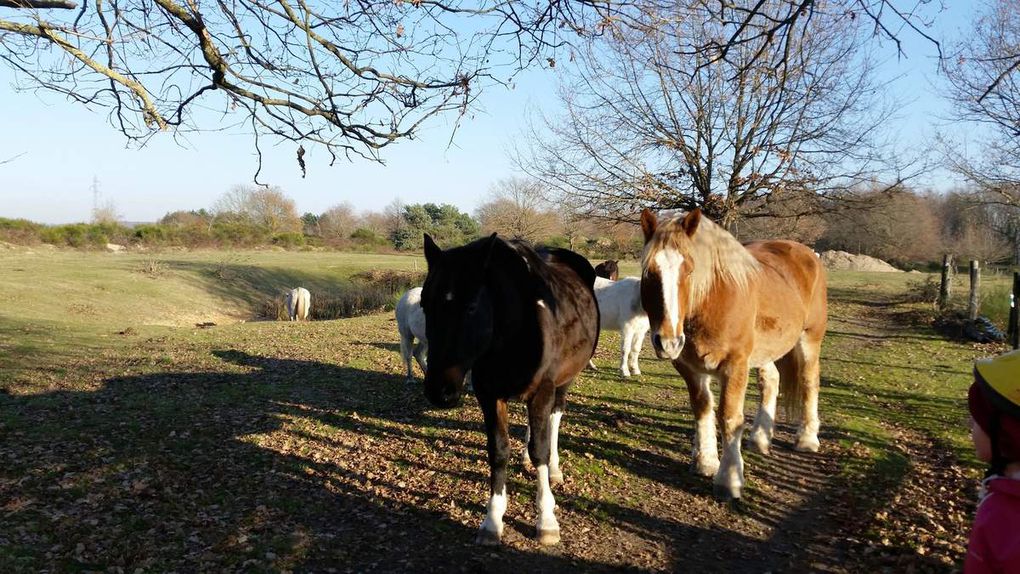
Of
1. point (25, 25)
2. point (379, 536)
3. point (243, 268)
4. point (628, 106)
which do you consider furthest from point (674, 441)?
point (243, 268)

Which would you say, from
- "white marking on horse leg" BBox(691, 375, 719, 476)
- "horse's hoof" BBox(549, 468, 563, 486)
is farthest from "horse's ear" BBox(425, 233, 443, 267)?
"white marking on horse leg" BBox(691, 375, 719, 476)

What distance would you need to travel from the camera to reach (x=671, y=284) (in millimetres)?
4488

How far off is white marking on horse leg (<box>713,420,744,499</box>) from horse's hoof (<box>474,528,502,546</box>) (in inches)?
81.3

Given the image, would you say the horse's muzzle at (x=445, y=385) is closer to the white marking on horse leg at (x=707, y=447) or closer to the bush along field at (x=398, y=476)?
the bush along field at (x=398, y=476)

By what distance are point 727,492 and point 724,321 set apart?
1.45 m

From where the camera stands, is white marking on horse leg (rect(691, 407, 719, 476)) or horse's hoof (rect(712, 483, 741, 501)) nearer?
horse's hoof (rect(712, 483, 741, 501))

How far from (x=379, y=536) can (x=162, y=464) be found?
2.44 metres

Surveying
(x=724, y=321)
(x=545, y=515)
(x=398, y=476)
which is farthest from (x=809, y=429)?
(x=398, y=476)

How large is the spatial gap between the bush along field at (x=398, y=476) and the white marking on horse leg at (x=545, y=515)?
0.35 feet

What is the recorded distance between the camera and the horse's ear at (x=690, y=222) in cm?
466

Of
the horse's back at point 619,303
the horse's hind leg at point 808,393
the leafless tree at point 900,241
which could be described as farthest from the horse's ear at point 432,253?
the leafless tree at point 900,241

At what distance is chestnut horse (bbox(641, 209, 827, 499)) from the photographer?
4.55m

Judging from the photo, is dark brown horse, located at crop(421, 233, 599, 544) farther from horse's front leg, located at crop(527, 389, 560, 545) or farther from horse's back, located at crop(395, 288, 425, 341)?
horse's back, located at crop(395, 288, 425, 341)

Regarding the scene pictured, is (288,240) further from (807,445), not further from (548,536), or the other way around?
(548,536)
